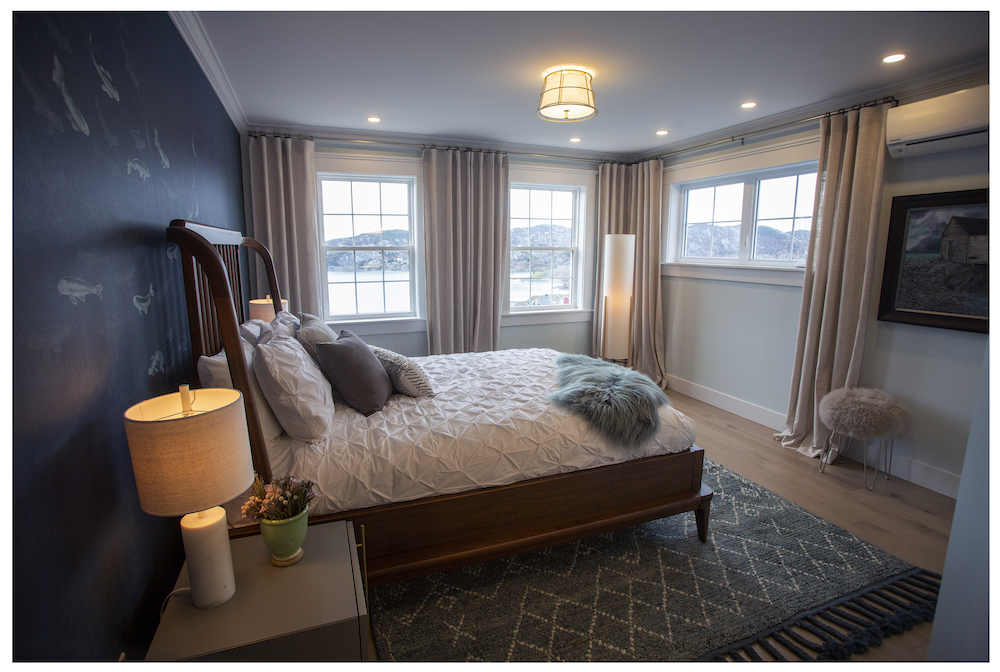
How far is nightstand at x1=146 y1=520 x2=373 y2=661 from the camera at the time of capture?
1.09m

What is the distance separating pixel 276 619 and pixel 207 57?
101 inches

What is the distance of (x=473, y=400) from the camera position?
2.33 metres

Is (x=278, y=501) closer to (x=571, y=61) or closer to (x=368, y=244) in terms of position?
(x=571, y=61)

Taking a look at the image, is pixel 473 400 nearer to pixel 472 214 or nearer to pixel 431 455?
pixel 431 455

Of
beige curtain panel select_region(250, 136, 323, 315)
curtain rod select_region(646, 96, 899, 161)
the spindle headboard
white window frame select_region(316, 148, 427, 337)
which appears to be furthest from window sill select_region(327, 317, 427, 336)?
curtain rod select_region(646, 96, 899, 161)

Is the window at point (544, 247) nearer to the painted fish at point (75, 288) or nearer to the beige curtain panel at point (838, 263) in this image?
the beige curtain panel at point (838, 263)

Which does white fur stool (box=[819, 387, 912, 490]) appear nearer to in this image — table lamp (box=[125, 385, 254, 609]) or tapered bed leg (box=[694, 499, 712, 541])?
tapered bed leg (box=[694, 499, 712, 541])

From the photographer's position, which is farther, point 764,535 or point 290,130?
point 290,130

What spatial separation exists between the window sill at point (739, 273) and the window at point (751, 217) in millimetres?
119

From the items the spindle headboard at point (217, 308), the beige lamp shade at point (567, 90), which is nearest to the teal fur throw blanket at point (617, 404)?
the spindle headboard at point (217, 308)

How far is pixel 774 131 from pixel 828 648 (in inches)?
133

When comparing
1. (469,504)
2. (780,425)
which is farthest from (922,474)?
(469,504)

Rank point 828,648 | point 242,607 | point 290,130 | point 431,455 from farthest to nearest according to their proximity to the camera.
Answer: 1. point 290,130
2. point 431,455
3. point 828,648
4. point 242,607

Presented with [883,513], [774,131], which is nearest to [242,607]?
[883,513]
